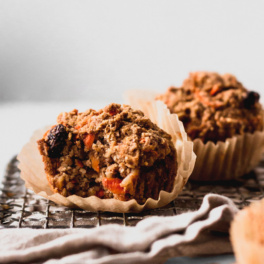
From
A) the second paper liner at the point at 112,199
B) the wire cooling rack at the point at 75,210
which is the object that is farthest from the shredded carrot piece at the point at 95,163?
the wire cooling rack at the point at 75,210

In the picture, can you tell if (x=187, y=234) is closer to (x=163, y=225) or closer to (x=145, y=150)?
(x=163, y=225)

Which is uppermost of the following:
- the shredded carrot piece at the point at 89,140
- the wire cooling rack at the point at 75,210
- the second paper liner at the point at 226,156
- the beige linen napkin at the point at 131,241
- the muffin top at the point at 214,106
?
the muffin top at the point at 214,106

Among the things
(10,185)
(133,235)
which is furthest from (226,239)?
(10,185)

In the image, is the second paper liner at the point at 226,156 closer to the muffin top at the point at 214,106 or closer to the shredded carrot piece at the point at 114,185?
the muffin top at the point at 214,106

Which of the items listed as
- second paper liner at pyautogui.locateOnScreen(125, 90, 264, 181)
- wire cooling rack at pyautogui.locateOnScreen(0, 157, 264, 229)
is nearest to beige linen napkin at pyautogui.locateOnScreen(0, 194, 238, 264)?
wire cooling rack at pyautogui.locateOnScreen(0, 157, 264, 229)

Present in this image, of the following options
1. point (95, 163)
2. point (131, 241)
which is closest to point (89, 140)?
point (95, 163)
